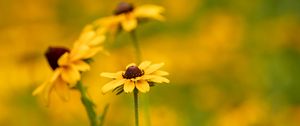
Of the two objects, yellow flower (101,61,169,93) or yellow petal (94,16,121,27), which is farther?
yellow petal (94,16,121,27)

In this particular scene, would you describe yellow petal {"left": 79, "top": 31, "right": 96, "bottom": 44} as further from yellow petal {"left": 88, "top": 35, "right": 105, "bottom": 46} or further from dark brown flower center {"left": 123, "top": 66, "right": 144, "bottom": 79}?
dark brown flower center {"left": 123, "top": 66, "right": 144, "bottom": 79}

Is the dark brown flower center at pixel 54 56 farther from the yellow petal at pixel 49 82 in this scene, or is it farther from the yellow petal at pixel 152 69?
the yellow petal at pixel 152 69

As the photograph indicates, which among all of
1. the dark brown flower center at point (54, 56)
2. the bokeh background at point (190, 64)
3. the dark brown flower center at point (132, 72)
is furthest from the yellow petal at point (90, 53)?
the bokeh background at point (190, 64)

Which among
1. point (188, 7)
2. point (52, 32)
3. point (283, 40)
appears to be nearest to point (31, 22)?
point (52, 32)

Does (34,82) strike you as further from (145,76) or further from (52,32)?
(145,76)

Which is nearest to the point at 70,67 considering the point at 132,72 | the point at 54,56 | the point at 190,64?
the point at 54,56

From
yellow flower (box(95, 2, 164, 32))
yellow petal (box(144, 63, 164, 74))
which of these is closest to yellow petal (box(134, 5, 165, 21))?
yellow flower (box(95, 2, 164, 32))
